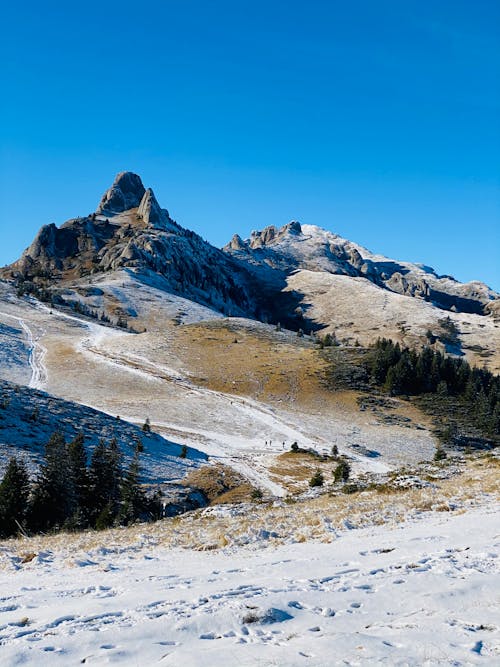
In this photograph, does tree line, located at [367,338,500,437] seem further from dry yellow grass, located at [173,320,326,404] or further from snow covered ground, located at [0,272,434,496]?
snow covered ground, located at [0,272,434,496]

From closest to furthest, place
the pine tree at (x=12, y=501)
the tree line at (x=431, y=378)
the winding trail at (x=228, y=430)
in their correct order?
1. the pine tree at (x=12, y=501)
2. the winding trail at (x=228, y=430)
3. the tree line at (x=431, y=378)

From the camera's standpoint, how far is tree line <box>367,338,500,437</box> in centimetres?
8550

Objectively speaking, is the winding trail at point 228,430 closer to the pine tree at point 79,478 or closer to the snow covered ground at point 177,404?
the snow covered ground at point 177,404

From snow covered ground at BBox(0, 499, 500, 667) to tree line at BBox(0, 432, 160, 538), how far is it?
14045 millimetres

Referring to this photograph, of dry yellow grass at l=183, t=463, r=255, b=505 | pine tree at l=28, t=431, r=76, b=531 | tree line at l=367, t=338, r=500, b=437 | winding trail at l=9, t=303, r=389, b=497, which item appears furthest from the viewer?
tree line at l=367, t=338, r=500, b=437

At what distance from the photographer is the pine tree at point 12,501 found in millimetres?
25794

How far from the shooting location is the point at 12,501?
26.6 metres

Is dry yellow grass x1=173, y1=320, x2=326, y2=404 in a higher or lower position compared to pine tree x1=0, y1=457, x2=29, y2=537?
higher

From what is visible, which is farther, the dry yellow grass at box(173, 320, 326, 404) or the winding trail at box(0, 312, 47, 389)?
the dry yellow grass at box(173, 320, 326, 404)

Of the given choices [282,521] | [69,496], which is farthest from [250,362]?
[282,521]

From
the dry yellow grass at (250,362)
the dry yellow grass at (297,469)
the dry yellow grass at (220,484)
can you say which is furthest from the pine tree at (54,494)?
the dry yellow grass at (250,362)

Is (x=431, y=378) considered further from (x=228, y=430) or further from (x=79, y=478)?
(x=79, y=478)

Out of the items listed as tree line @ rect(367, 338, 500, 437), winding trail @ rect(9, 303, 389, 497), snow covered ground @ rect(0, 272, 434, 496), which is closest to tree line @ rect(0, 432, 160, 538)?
winding trail @ rect(9, 303, 389, 497)

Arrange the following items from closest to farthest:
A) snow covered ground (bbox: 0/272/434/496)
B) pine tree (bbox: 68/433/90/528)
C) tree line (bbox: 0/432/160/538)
Answer: tree line (bbox: 0/432/160/538)
pine tree (bbox: 68/433/90/528)
snow covered ground (bbox: 0/272/434/496)
